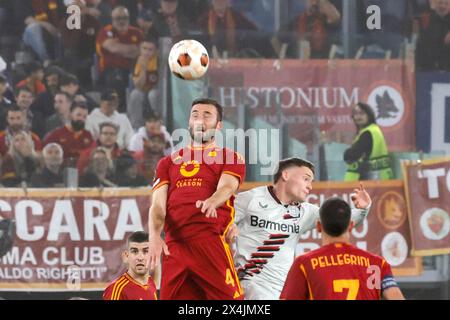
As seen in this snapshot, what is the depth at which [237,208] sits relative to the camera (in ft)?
33.6

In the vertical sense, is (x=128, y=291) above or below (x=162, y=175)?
below

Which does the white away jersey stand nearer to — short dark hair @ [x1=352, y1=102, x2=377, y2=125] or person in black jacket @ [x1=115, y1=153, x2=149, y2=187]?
person in black jacket @ [x1=115, y1=153, x2=149, y2=187]

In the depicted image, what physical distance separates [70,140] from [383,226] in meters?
4.02

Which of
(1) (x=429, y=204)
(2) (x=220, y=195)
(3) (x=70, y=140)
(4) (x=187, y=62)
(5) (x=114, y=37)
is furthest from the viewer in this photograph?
(5) (x=114, y=37)

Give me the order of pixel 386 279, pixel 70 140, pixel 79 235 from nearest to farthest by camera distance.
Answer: pixel 386 279
pixel 79 235
pixel 70 140

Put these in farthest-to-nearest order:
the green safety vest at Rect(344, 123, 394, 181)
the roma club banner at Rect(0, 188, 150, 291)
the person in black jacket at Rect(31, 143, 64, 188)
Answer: the green safety vest at Rect(344, 123, 394, 181)
the person in black jacket at Rect(31, 143, 64, 188)
the roma club banner at Rect(0, 188, 150, 291)

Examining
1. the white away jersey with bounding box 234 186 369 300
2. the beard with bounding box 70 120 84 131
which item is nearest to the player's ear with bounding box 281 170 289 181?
the white away jersey with bounding box 234 186 369 300

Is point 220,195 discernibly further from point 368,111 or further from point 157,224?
point 368,111

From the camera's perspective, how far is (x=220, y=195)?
923 centimetres

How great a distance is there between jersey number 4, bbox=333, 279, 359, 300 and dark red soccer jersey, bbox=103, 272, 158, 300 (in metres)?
3.33

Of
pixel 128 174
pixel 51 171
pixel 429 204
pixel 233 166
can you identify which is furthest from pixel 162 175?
pixel 429 204

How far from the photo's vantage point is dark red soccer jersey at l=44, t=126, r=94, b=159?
13258 mm
